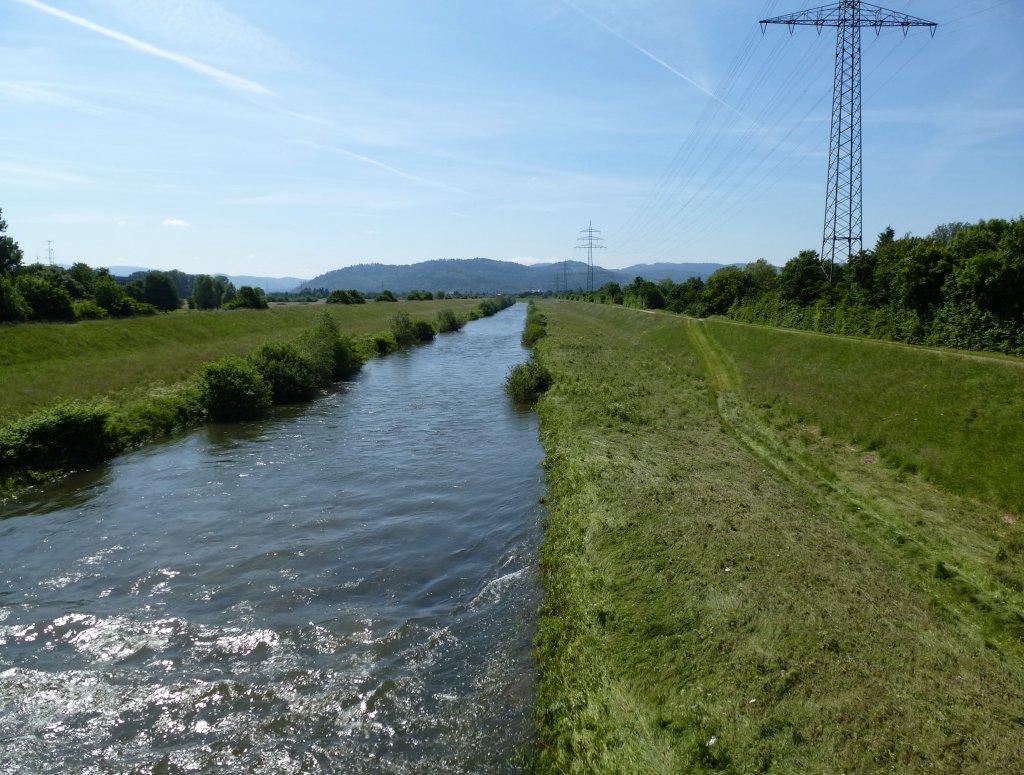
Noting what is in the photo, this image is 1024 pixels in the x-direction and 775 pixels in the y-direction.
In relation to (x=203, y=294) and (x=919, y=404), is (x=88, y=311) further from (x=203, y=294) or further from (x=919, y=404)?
(x=919, y=404)

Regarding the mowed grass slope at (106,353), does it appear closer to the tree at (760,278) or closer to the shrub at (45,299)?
the shrub at (45,299)

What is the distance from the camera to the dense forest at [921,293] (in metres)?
26.3

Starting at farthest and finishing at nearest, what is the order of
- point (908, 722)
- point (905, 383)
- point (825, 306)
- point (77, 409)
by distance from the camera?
1. point (825, 306)
2. point (905, 383)
3. point (77, 409)
4. point (908, 722)

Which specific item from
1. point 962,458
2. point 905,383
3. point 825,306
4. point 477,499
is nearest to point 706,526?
point 477,499

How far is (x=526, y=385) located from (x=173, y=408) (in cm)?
1961

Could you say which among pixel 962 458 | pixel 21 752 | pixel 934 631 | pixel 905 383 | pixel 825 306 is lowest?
pixel 21 752

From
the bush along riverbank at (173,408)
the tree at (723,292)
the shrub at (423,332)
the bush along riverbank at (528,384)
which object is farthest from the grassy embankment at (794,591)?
the shrub at (423,332)

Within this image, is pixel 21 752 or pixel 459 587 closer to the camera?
pixel 21 752

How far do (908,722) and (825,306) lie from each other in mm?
42254

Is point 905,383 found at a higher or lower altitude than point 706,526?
higher

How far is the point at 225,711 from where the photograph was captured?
31.9 ft

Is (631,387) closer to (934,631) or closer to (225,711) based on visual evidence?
(934,631)

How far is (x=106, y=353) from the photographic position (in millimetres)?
44781

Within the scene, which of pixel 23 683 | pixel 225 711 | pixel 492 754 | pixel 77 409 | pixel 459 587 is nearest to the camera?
pixel 492 754
